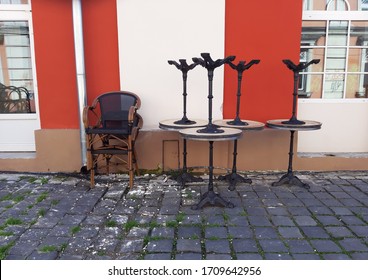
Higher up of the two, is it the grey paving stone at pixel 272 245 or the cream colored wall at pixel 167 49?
the cream colored wall at pixel 167 49

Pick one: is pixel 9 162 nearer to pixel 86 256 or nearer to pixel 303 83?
pixel 86 256

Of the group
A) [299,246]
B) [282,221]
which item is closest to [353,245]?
[299,246]

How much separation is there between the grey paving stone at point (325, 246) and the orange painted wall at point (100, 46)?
2995 millimetres

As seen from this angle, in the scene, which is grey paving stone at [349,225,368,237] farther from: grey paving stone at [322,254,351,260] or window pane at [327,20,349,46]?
window pane at [327,20,349,46]

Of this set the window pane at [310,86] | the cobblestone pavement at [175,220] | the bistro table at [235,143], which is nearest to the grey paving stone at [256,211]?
the cobblestone pavement at [175,220]

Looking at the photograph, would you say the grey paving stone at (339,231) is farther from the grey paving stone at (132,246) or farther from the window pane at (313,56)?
the window pane at (313,56)

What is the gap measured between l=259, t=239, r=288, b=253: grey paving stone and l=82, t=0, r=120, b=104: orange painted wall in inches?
108

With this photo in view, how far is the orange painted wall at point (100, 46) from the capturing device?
414 cm

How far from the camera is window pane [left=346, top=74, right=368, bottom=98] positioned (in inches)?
187

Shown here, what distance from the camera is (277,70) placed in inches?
168

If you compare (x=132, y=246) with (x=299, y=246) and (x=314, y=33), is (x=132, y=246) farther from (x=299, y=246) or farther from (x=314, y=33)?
(x=314, y=33)

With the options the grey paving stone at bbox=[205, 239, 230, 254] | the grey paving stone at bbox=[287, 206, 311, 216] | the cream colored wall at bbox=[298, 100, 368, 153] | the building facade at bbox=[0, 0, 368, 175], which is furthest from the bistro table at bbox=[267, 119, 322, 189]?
the grey paving stone at bbox=[205, 239, 230, 254]

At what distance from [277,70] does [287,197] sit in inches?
66.3

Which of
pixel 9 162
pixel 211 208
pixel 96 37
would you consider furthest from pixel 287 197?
pixel 9 162
